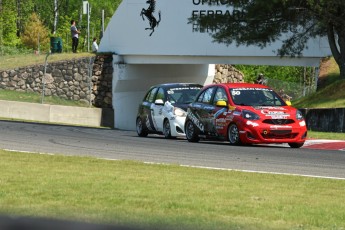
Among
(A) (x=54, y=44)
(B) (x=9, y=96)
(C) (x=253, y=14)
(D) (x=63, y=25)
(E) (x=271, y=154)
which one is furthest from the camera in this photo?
(D) (x=63, y=25)

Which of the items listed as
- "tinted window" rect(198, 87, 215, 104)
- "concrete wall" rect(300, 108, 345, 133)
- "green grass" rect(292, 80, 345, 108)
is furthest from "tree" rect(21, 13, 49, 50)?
"tinted window" rect(198, 87, 215, 104)

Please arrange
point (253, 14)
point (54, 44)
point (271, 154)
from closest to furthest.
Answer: point (271, 154) → point (253, 14) → point (54, 44)

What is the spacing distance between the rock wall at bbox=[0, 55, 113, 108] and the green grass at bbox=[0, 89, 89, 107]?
1.35ft

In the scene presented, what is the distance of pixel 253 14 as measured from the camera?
32656 mm

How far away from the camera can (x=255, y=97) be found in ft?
63.8

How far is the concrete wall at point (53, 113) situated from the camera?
3683cm

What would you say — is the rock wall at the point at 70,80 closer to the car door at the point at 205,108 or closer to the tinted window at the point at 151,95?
the tinted window at the point at 151,95

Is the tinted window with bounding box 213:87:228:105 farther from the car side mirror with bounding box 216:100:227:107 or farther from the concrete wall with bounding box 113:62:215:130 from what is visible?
the concrete wall with bounding box 113:62:215:130

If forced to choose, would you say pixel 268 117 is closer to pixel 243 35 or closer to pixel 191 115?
pixel 191 115

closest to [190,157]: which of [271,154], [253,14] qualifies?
[271,154]

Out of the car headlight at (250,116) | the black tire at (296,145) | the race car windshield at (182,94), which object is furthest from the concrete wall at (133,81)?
the car headlight at (250,116)

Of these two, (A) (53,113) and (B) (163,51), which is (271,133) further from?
(B) (163,51)

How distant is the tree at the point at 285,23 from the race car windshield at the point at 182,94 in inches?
343

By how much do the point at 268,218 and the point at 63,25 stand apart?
79834 millimetres
